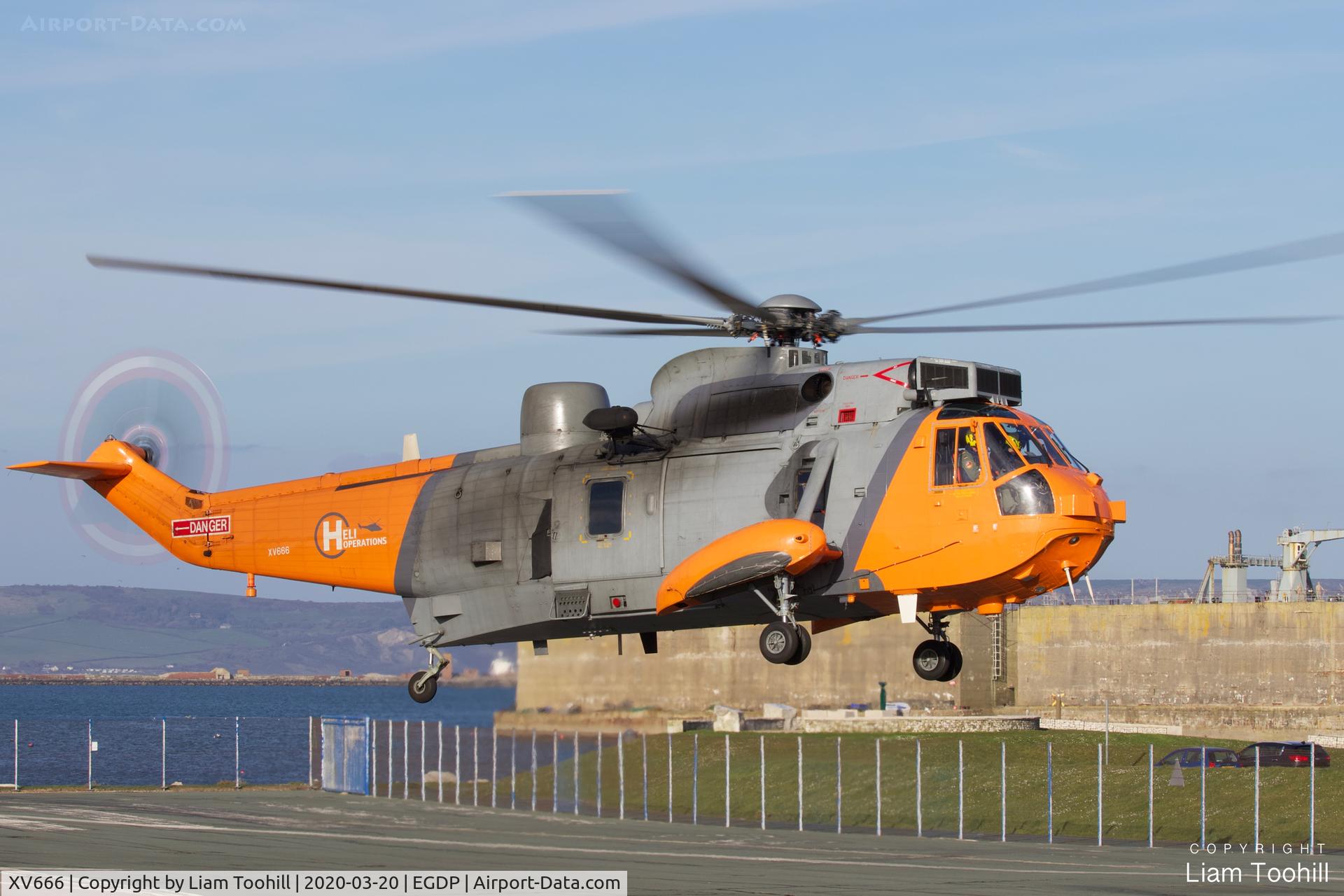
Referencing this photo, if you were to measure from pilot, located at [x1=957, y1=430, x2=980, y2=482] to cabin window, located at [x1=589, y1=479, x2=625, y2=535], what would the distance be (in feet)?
17.0

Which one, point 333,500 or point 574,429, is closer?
point 574,429

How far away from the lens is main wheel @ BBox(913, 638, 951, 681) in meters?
24.7

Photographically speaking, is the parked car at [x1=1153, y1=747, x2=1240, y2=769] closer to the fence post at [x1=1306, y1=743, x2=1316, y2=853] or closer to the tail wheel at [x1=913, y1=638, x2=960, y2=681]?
the fence post at [x1=1306, y1=743, x2=1316, y2=853]

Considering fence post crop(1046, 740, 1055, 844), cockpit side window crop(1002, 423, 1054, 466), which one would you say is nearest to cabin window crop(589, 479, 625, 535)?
cockpit side window crop(1002, 423, 1054, 466)

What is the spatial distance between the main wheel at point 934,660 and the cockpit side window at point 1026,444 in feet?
11.1

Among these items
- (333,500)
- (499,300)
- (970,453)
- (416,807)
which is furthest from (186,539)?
(416,807)

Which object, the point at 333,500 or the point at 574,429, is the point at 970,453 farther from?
the point at 333,500

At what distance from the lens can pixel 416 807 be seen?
5922 centimetres

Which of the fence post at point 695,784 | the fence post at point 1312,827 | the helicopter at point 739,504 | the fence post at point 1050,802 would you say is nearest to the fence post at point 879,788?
the fence post at point 1050,802

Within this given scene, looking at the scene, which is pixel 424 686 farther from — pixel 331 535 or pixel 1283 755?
pixel 1283 755

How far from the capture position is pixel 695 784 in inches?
2136

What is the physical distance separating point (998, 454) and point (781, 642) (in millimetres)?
4010

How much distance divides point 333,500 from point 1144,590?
69.5 meters

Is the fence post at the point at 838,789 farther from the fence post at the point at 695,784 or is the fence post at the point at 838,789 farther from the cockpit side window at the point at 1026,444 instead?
the cockpit side window at the point at 1026,444
